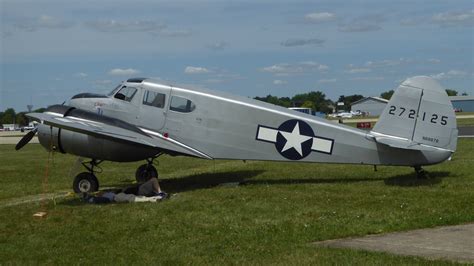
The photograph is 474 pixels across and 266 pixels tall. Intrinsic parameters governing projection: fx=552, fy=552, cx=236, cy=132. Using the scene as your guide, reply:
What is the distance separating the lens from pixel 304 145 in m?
12.7

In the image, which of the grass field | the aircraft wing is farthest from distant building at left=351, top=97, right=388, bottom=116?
the aircraft wing

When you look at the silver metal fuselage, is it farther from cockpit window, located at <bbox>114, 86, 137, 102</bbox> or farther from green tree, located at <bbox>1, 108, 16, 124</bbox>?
green tree, located at <bbox>1, 108, 16, 124</bbox>

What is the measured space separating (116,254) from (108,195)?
477cm

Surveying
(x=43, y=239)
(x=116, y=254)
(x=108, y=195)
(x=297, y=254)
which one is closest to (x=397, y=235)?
(x=297, y=254)

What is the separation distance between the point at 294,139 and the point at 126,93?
4242mm

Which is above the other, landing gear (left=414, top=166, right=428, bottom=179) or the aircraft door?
the aircraft door

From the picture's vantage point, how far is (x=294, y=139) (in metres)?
12.8

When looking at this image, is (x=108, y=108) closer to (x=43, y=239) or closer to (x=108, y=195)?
(x=108, y=195)

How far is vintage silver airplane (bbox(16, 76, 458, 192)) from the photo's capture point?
12023 mm

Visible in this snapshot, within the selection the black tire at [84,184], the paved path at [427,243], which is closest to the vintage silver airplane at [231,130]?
the black tire at [84,184]

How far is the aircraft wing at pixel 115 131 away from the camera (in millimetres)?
11930

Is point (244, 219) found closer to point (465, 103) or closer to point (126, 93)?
point (126, 93)

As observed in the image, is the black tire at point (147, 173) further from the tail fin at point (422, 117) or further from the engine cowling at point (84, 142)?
the tail fin at point (422, 117)

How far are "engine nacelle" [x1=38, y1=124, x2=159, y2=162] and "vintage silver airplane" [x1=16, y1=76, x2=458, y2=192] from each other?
0.02m
